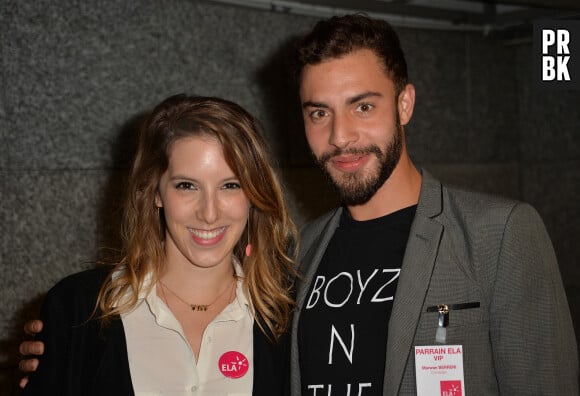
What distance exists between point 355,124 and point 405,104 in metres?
0.25

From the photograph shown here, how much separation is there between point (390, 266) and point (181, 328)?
66 cm

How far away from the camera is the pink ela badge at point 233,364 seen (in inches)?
78.0

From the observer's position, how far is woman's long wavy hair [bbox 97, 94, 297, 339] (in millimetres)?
2068

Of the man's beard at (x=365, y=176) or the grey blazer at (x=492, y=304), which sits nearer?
the grey blazer at (x=492, y=304)

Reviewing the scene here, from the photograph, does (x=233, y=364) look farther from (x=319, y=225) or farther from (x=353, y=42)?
(x=353, y=42)

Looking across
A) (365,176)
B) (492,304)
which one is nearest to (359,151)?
(365,176)

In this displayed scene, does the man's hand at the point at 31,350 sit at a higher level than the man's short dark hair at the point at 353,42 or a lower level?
lower

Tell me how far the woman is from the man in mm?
164

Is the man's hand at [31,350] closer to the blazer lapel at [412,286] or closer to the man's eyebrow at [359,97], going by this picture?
the blazer lapel at [412,286]

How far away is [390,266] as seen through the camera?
6.71 feet

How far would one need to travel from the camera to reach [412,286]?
6.38ft

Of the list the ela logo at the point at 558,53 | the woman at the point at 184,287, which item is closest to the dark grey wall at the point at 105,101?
the ela logo at the point at 558,53

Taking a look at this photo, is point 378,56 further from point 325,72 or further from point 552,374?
point 552,374

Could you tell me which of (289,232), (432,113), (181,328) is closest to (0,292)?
(181,328)
